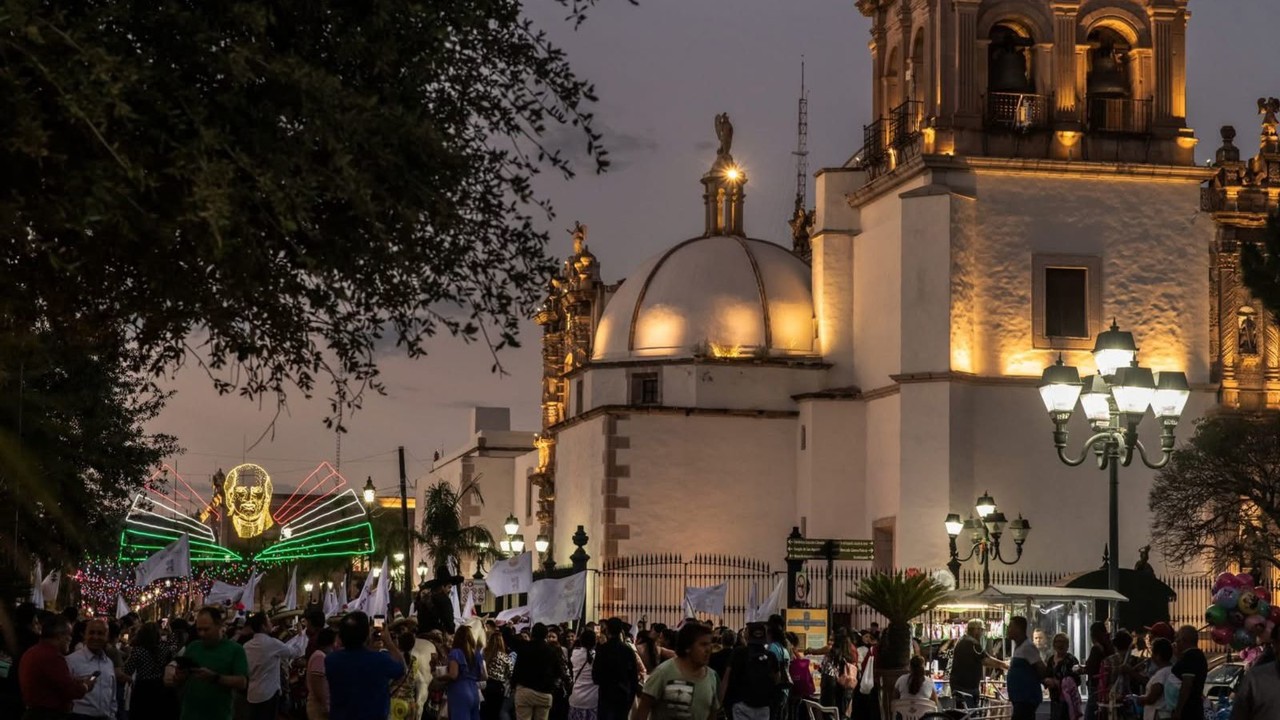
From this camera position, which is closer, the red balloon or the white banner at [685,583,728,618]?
the red balloon

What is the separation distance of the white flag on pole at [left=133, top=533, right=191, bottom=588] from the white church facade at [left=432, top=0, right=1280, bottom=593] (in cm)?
1274

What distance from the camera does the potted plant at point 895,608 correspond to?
74.4ft

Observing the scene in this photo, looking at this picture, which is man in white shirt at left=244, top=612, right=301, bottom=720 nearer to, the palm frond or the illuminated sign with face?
the palm frond

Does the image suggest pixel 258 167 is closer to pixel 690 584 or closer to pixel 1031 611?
pixel 1031 611

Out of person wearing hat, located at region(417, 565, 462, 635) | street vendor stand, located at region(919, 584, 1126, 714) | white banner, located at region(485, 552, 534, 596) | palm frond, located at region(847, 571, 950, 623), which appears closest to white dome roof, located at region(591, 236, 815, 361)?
street vendor stand, located at region(919, 584, 1126, 714)

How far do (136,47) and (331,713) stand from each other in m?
5.41

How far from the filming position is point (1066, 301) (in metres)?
43.8

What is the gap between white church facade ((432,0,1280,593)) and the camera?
4288cm

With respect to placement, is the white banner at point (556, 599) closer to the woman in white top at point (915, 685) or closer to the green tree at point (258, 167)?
the woman in white top at point (915, 685)

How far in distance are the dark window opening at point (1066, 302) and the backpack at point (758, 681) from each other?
25.4 metres

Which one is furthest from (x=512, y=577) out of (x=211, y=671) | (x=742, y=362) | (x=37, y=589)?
(x=211, y=671)

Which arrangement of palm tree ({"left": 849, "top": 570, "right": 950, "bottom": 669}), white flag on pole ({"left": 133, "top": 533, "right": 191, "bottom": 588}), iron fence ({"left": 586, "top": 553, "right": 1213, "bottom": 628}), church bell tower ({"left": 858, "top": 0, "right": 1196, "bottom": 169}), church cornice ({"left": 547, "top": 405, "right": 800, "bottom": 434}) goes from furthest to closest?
church cornice ({"left": 547, "top": 405, "right": 800, "bottom": 434}) < iron fence ({"left": 586, "top": 553, "right": 1213, "bottom": 628}) < church bell tower ({"left": 858, "top": 0, "right": 1196, "bottom": 169}) < white flag on pole ({"left": 133, "top": 533, "right": 191, "bottom": 588}) < palm tree ({"left": 849, "top": 570, "right": 950, "bottom": 669})

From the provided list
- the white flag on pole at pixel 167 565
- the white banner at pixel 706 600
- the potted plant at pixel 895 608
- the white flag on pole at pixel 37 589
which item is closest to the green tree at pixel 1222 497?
the white banner at pixel 706 600

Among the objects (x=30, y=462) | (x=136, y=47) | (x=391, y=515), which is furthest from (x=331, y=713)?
(x=391, y=515)
